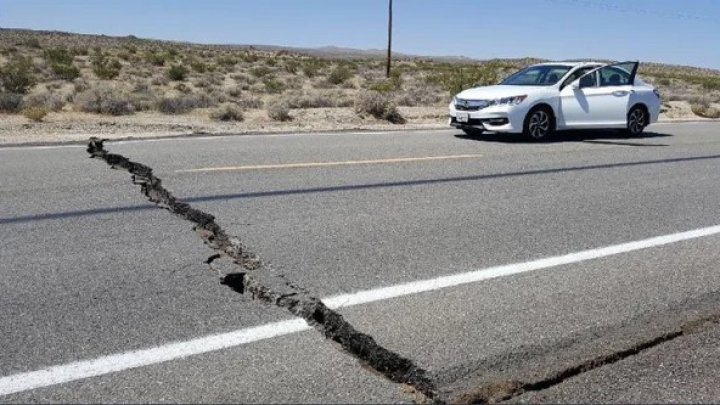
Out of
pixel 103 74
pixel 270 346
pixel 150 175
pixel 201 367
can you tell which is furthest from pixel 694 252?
pixel 103 74

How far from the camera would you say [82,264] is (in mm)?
4852

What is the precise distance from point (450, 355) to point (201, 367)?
4.07 ft

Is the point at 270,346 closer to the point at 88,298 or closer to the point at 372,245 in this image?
the point at 88,298

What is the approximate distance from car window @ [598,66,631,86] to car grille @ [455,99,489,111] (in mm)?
2969

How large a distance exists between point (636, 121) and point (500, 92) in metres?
3.85

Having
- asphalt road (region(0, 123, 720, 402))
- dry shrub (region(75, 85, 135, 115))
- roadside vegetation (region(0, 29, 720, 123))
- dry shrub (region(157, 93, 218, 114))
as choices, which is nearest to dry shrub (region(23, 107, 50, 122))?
roadside vegetation (region(0, 29, 720, 123))

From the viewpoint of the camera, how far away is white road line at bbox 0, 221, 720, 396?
10.7 ft

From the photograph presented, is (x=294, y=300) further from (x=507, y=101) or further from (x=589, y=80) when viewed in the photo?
(x=589, y=80)

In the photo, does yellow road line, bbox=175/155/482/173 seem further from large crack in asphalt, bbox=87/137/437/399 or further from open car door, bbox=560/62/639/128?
open car door, bbox=560/62/639/128

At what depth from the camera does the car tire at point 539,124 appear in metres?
13.0

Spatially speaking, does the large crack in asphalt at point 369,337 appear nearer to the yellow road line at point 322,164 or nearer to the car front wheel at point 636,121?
the yellow road line at point 322,164

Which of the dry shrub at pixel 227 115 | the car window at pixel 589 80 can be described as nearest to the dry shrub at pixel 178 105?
the dry shrub at pixel 227 115

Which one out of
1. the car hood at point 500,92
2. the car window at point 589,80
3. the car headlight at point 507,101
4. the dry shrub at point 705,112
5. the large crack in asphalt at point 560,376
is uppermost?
the car window at point 589,80

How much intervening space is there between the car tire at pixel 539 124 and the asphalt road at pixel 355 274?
136 inches
